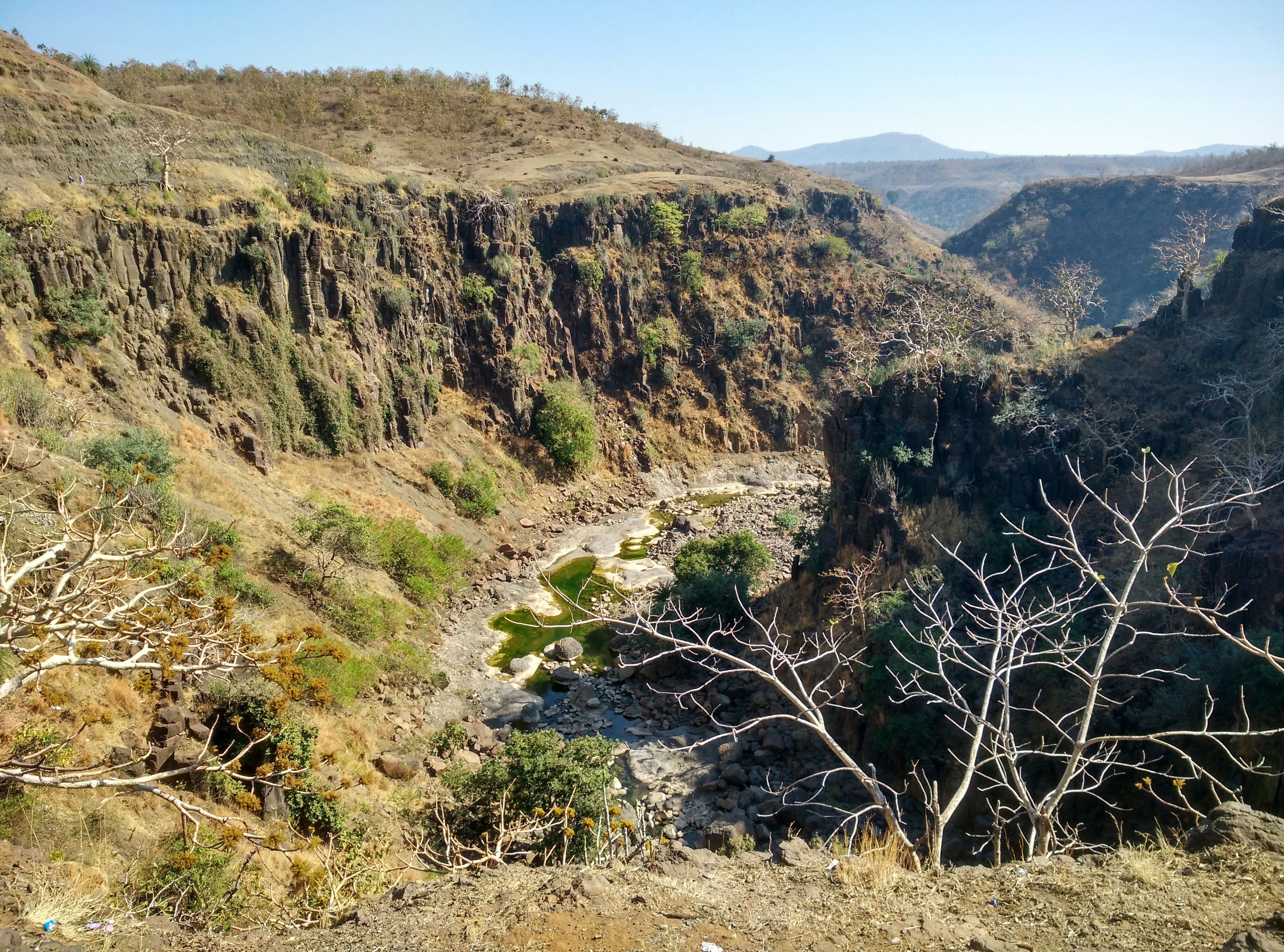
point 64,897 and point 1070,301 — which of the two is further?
point 1070,301

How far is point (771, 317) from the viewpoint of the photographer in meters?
47.3

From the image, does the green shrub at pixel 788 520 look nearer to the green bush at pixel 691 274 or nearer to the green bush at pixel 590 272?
the green bush at pixel 691 274

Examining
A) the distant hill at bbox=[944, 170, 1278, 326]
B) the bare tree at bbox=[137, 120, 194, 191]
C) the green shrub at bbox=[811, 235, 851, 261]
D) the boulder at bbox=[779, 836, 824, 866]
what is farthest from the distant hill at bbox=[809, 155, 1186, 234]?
the boulder at bbox=[779, 836, 824, 866]

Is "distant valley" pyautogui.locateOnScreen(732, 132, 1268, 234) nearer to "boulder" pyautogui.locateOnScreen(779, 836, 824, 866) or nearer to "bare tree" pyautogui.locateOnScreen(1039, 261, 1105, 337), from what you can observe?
"bare tree" pyautogui.locateOnScreen(1039, 261, 1105, 337)

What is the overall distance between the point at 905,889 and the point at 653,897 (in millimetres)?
2615

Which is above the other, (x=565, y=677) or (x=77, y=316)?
(x=77, y=316)

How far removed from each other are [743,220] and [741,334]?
27.2 ft

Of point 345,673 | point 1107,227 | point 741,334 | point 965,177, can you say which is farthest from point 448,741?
point 965,177

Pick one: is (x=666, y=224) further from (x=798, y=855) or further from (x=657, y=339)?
(x=798, y=855)

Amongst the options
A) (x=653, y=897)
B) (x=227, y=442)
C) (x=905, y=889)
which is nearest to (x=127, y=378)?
(x=227, y=442)

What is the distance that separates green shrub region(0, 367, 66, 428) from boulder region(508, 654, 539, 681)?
557 inches

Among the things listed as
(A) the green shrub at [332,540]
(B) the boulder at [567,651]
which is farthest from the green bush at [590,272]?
(B) the boulder at [567,651]

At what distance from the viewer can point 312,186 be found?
31766 mm

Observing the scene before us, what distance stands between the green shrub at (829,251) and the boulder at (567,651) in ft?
114
